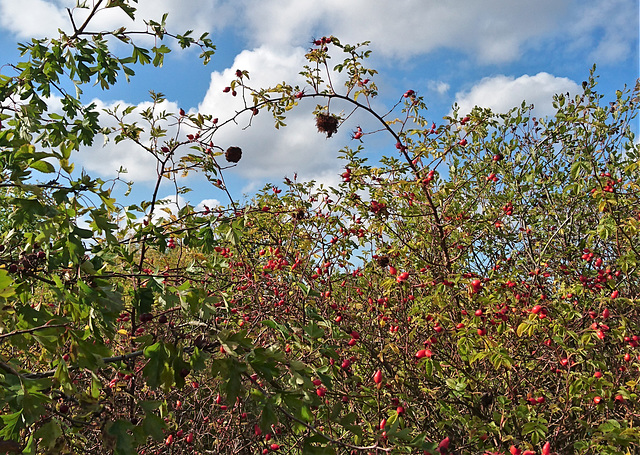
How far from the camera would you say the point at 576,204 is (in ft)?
15.3

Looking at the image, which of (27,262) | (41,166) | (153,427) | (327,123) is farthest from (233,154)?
(153,427)

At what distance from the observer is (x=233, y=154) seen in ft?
12.4

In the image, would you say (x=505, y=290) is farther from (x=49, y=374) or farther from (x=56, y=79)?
(x=56, y=79)

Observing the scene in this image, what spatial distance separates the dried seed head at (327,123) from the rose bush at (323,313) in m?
0.01

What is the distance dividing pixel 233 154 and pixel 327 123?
83cm

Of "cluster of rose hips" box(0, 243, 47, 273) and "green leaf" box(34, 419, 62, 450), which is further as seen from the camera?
"cluster of rose hips" box(0, 243, 47, 273)

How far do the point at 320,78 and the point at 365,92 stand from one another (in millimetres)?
370

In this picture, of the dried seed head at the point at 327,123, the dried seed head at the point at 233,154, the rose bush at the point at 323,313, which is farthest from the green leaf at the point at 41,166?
the dried seed head at the point at 327,123

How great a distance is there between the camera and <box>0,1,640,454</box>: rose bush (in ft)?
5.53

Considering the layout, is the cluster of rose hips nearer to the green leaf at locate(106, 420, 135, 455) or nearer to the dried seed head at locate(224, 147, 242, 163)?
the green leaf at locate(106, 420, 135, 455)

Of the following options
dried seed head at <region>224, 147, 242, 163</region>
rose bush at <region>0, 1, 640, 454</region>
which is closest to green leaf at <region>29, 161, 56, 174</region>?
rose bush at <region>0, 1, 640, 454</region>

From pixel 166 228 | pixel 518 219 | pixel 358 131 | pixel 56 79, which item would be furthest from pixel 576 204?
pixel 56 79

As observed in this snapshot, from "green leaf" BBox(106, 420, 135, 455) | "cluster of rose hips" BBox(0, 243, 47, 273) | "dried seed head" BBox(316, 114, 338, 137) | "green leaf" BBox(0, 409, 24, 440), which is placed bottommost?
"green leaf" BBox(106, 420, 135, 455)

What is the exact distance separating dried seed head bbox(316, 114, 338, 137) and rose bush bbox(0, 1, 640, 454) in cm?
1
